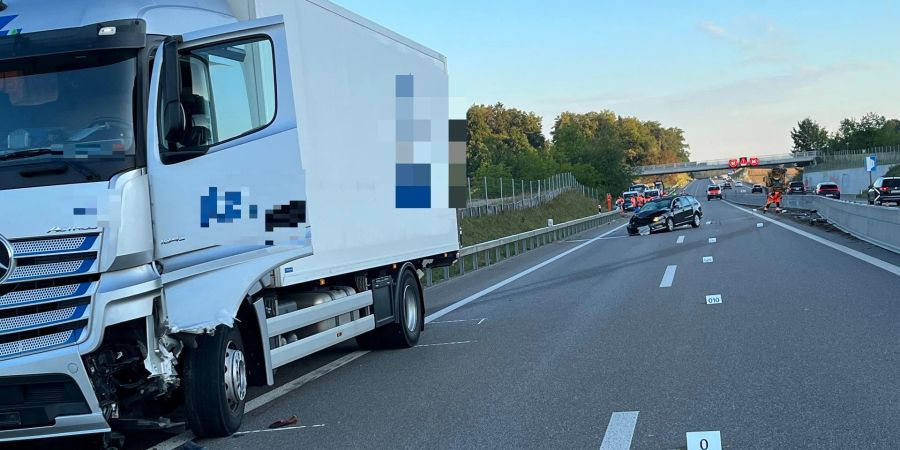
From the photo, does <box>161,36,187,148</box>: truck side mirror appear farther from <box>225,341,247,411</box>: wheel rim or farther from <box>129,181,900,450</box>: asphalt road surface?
<box>129,181,900,450</box>: asphalt road surface

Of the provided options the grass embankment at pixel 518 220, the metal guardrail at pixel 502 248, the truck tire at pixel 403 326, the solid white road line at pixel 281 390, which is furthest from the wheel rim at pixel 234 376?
the grass embankment at pixel 518 220

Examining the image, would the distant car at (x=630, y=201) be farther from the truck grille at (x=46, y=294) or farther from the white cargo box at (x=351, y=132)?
the truck grille at (x=46, y=294)

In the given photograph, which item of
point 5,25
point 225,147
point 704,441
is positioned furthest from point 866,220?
point 5,25

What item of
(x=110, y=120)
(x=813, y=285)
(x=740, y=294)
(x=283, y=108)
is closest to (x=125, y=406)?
(x=110, y=120)

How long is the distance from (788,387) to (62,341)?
531cm

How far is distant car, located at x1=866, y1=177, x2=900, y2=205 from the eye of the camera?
4836 centimetres

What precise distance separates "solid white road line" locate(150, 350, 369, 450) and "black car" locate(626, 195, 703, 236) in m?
26.9

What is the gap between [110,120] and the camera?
235 inches

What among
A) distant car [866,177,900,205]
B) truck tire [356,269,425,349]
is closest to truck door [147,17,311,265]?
truck tire [356,269,425,349]

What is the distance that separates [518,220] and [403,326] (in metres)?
30.9

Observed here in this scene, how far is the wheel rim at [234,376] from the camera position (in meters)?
6.81

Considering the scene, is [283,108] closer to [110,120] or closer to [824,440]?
[110,120]

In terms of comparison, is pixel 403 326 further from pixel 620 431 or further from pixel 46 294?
pixel 46 294

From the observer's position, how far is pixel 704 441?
5590 mm
